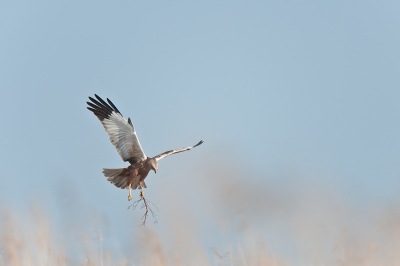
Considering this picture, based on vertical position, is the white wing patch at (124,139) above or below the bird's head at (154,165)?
above

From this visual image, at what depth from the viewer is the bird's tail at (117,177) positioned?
24.3ft

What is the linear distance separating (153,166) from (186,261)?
7.90 ft

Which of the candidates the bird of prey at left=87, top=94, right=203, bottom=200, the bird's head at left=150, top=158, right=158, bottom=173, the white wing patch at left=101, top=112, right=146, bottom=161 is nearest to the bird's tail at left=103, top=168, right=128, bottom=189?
the bird of prey at left=87, top=94, right=203, bottom=200

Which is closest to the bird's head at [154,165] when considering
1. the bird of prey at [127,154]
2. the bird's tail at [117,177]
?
the bird of prey at [127,154]

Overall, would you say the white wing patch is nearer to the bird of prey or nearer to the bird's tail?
the bird of prey

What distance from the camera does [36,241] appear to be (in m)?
5.05

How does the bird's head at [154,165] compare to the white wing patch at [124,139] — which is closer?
the bird's head at [154,165]

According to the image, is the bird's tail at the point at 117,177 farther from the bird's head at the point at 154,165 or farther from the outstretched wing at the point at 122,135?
the bird's head at the point at 154,165

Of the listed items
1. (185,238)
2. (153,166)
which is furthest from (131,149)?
(185,238)

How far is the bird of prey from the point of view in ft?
23.8

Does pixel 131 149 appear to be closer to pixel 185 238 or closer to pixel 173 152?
pixel 173 152

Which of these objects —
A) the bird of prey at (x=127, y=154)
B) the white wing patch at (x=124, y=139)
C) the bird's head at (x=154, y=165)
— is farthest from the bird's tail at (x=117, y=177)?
the bird's head at (x=154, y=165)

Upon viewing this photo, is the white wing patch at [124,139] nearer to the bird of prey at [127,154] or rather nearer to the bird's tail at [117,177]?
the bird of prey at [127,154]

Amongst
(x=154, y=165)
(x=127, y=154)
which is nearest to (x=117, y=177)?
(x=127, y=154)
